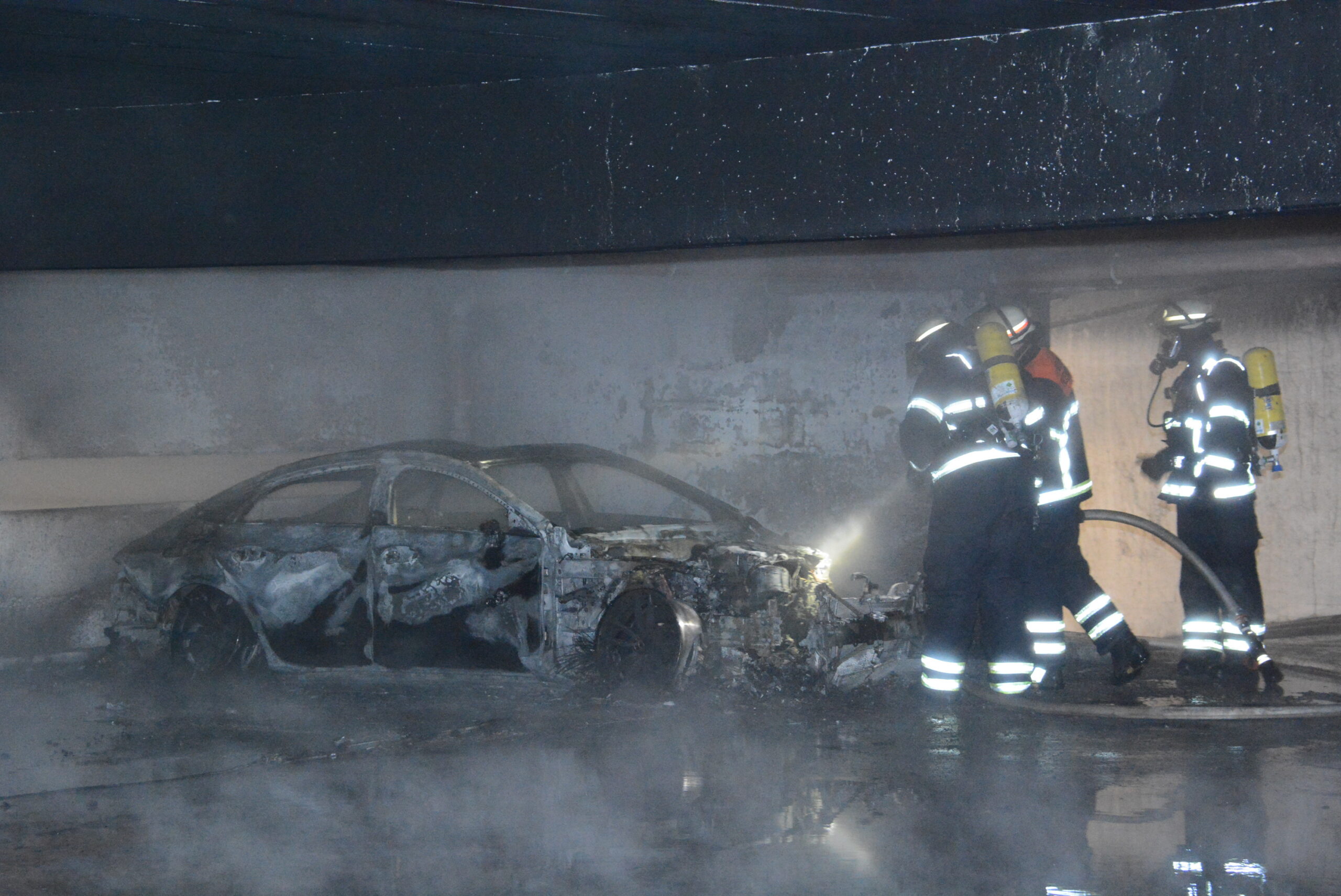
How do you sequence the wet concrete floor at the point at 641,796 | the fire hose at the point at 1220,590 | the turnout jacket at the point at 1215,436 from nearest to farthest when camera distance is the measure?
1. the wet concrete floor at the point at 641,796
2. the fire hose at the point at 1220,590
3. the turnout jacket at the point at 1215,436

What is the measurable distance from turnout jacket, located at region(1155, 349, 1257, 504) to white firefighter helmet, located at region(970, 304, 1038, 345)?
3.74ft

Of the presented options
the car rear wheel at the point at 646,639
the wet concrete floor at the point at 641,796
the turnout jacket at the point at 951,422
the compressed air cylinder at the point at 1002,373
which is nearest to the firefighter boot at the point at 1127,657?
the wet concrete floor at the point at 641,796

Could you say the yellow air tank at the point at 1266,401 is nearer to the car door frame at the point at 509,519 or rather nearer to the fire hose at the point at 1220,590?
the fire hose at the point at 1220,590

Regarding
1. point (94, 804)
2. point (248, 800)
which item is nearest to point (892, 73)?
point (248, 800)

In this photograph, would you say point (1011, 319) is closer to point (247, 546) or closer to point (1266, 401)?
point (1266, 401)

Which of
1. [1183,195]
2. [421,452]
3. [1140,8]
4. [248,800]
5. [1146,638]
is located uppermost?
[1140,8]

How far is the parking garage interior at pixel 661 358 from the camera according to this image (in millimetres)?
4320

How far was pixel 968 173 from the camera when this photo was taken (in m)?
5.29

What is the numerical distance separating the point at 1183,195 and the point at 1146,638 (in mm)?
4579

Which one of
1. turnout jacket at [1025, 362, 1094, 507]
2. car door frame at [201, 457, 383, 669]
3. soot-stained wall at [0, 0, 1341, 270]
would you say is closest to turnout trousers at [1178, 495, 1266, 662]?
turnout jacket at [1025, 362, 1094, 507]

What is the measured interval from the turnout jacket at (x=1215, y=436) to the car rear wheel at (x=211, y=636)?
17.4 ft

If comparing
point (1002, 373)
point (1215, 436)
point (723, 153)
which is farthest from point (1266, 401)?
point (723, 153)

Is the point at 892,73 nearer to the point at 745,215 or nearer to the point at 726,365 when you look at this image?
the point at 745,215

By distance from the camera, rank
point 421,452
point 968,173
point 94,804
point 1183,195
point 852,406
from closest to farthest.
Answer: point 94,804 < point 1183,195 < point 968,173 < point 421,452 < point 852,406
